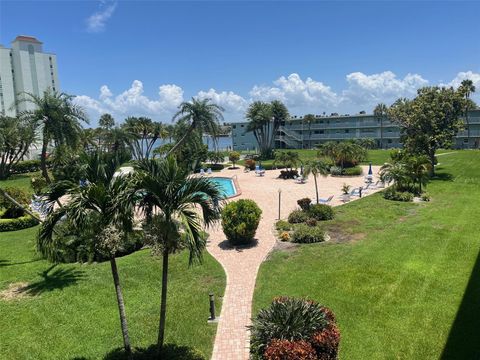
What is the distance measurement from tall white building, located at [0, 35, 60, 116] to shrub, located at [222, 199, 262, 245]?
98.5 m

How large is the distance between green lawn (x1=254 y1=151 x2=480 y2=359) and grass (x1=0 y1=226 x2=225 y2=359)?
248cm

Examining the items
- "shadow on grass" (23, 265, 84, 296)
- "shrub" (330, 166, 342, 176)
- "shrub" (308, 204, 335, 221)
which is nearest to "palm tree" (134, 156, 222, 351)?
"shadow on grass" (23, 265, 84, 296)

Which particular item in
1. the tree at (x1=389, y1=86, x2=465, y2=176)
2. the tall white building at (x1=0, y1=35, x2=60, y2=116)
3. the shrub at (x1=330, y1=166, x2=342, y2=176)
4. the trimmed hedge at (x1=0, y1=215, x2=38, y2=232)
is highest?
the tall white building at (x1=0, y1=35, x2=60, y2=116)

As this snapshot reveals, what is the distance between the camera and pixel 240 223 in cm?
1844

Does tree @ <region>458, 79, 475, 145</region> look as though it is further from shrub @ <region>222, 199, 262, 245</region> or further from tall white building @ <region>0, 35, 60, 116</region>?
tall white building @ <region>0, 35, 60, 116</region>

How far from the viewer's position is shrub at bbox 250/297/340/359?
7848 millimetres

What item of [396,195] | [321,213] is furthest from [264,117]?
[321,213]

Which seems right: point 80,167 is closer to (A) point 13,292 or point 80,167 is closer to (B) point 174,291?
(B) point 174,291

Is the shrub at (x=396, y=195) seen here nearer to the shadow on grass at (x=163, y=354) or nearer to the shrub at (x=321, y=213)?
the shrub at (x=321, y=213)

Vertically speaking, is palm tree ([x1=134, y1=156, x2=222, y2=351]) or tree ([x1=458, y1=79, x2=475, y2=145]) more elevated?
tree ([x1=458, y1=79, x2=475, y2=145])

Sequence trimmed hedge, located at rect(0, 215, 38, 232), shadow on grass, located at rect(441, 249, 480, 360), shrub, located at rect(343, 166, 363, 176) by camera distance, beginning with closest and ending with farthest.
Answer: shadow on grass, located at rect(441, 249, 480, 360)
trimmed hedge, located at rect(0, 215, 38, 232)
shrub, located at rect(343, 166, 363, 176)

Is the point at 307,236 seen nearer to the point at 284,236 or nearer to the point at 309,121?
the point at 284,236

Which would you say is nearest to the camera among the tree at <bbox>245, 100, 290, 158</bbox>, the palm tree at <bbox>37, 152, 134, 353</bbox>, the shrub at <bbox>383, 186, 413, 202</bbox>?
the palm tree at <bbox>37, 152, 134, 353</bbox>

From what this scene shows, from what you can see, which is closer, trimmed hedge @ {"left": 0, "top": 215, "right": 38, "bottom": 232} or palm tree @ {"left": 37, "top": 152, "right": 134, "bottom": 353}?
palm tree @ {"left": 37, "top": 152, "right": 134, "bottom": 353}
